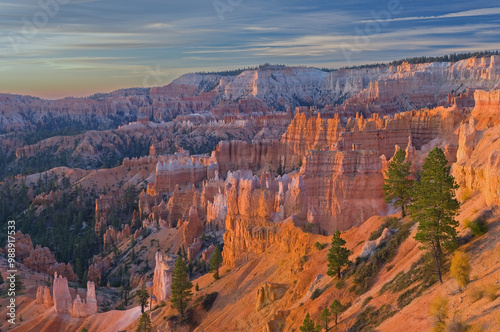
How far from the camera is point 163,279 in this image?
44719mm

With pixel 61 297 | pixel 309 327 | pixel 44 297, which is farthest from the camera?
pixel 44 297

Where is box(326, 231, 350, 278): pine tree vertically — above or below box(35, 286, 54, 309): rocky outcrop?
above

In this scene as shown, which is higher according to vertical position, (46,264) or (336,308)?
(336,308)

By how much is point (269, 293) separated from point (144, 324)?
9628 millimetres

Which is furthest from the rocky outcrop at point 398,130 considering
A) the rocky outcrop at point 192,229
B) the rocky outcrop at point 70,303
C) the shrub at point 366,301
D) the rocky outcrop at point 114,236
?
the shrub at point 366,301

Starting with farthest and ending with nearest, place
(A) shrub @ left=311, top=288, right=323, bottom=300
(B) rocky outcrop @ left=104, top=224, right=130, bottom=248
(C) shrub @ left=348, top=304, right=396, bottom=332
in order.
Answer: (B) rocky outcrop @ left=104, top=224, right=130, bottom=248 < (A) shrub @ left=311, top=288, right=323, bottom=300 < (C) shrub @ left=348, top=304, right=396, bottom=332

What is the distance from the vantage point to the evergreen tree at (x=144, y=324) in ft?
121

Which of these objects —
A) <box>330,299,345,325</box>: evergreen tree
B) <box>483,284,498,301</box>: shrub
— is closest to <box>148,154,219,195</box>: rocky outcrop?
<box>330,299,345,325</box>: evergreen tree

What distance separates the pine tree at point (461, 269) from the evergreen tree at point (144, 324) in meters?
23.2

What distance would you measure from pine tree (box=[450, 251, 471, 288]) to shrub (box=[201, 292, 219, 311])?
21.0 m

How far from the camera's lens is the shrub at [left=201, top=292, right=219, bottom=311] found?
122ft

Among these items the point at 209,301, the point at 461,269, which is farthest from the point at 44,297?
the point at 461,269

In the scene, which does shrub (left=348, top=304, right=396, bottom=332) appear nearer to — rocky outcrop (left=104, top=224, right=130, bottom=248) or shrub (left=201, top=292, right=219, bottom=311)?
shrub (left=201, top=292, right=219, bottom=311)

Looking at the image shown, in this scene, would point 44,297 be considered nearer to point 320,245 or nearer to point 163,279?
point 163,279
